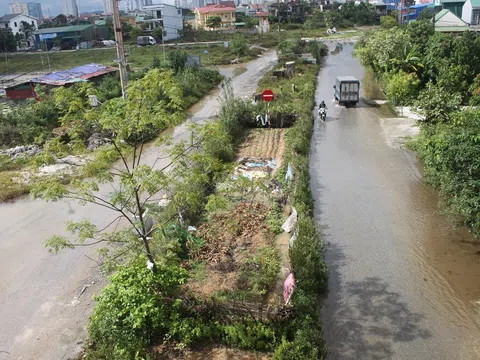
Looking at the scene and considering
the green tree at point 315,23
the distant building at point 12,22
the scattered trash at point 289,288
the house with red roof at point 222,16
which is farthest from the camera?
the house with red roof at point 222,16

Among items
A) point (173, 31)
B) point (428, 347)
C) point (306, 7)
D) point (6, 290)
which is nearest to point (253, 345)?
point (428, 347)

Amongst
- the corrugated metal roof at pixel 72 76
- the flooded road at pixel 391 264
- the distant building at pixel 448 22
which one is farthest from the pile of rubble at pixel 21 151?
the distant building at pixel 448 22

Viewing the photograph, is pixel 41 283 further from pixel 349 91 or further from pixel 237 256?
pixel 349 91

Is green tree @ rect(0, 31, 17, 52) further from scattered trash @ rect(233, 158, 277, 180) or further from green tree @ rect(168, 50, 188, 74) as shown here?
scattered trash @ rect(233, 158, 277, 180)

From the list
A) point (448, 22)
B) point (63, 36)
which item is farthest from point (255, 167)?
point (63, 36)

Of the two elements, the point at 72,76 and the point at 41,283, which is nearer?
the point at 41,283

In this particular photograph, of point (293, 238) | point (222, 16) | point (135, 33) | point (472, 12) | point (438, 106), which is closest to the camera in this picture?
point (293, 238)

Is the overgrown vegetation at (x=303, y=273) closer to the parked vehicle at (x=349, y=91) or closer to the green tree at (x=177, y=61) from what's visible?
the parked vehicle at (x=349, y=91)
